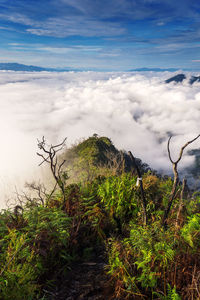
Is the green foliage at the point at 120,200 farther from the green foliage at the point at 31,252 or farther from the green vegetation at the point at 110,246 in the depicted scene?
the green foliage at the point at 31,252

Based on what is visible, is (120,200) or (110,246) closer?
(110,246)

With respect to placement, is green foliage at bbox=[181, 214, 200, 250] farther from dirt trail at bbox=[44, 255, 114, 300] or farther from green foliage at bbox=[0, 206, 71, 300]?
green foliage at bbox=[0, 206, 71, 300]

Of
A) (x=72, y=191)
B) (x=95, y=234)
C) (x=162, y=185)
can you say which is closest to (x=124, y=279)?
(x=95, y=234)

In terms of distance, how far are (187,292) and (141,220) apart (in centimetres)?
217

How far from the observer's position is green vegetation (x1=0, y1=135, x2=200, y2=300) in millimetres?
3117

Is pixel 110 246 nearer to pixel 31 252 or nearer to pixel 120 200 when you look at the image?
pixel 120 200

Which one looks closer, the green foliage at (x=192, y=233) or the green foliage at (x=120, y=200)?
A: the green foliage at (x=192, y=233)

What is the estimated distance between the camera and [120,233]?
17.0 feet

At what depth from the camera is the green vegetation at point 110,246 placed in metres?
3.12

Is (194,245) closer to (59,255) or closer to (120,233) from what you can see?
(120,233)

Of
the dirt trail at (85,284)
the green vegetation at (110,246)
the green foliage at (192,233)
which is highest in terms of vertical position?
the green foliage at (192,233)

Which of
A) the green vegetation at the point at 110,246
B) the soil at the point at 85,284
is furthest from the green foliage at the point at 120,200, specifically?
the soil at the point at 85,284

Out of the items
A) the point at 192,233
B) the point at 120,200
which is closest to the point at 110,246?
the point at 120,200

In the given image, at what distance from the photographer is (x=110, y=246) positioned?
15.0 ft
